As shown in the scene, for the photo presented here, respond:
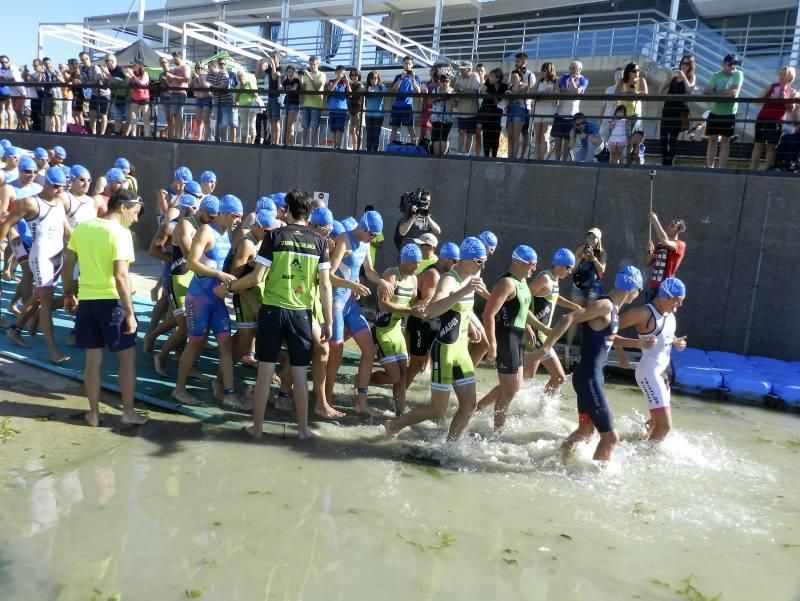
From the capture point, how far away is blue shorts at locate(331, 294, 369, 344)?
700cm

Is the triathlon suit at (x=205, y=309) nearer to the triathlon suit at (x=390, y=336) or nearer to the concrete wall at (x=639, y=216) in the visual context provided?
the triathlon suit at (x=390, y=336)

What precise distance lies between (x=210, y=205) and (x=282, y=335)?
159cm

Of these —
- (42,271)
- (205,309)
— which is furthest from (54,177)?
(205,309)

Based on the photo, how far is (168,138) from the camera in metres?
15.8

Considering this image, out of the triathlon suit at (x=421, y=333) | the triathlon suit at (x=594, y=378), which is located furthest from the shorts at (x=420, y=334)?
the triathlon suit at (x=594, y=378)

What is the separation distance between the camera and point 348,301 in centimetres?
717

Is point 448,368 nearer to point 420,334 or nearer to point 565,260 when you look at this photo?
point 420,334

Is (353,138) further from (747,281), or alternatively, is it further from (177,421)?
(177,421)

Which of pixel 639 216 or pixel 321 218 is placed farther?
pixel 639 216

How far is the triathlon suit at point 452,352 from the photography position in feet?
19.5

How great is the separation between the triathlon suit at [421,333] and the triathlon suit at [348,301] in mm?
472

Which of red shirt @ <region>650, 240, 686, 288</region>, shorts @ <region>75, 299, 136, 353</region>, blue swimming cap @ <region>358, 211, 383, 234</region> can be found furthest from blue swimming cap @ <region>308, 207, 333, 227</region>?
red shirt @ <region>650, 240, 686, 288</region>

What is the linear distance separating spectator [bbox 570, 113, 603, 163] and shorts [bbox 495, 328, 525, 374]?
6.28 m

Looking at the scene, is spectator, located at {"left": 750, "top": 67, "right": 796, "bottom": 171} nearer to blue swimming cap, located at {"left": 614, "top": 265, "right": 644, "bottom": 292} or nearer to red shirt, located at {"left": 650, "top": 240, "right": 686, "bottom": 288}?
red shirt, located at {"left": 650, "top": 240, "right": 686, "bottom": 288}
